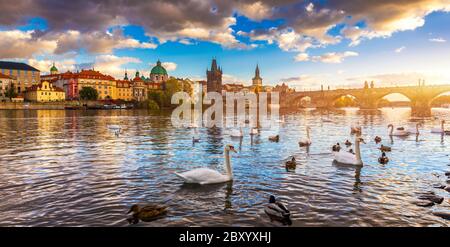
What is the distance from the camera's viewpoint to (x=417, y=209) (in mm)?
9008

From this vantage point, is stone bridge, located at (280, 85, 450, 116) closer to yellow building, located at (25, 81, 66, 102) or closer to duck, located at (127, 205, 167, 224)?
duck, located at (127, 205, 167, 224)

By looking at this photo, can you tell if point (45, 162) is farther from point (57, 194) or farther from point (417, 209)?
point (417, 209)

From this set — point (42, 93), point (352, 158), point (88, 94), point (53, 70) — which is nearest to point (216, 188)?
point (352, 158)

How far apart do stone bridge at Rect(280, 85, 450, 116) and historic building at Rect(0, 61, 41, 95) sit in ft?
421

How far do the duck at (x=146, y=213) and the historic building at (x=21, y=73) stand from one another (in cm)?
16863

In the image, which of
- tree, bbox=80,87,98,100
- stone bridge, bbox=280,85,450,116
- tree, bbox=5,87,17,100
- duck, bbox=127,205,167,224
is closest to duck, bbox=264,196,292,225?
duck, bbox=127,205,167,224

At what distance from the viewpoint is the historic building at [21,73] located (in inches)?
6009

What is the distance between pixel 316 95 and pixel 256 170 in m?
140

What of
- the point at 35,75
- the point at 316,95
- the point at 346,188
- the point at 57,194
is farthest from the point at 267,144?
the point at 35,75

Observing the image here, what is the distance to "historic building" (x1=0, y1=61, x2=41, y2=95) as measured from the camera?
153 meters

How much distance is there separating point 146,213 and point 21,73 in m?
180

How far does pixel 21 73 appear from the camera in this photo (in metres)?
157

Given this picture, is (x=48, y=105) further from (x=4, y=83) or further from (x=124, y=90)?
(x=124, y=90)

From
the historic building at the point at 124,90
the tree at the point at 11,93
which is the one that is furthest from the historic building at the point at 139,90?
the tree at the point at 11,93
